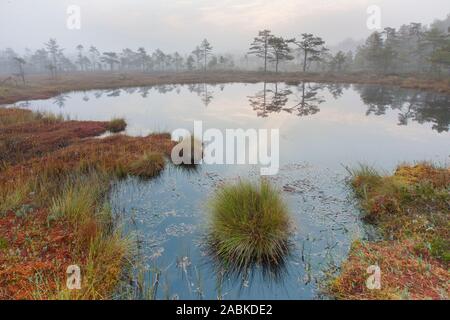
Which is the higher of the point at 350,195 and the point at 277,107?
the point at 277,107

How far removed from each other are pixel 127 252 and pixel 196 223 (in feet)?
7.33

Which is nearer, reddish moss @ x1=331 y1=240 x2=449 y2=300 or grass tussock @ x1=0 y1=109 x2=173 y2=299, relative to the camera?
reddish moss @ x1=331 y1=240 x2=449 y2=300

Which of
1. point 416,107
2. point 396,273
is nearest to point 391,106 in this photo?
point 416,107

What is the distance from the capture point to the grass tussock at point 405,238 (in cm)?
538

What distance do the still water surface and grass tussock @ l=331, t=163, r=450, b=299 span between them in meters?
0.49

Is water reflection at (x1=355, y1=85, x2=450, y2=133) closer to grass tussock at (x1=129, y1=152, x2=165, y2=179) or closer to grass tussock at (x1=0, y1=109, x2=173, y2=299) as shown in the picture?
grass tussock at (x1=129, y1=152, x2=165, y2=179)

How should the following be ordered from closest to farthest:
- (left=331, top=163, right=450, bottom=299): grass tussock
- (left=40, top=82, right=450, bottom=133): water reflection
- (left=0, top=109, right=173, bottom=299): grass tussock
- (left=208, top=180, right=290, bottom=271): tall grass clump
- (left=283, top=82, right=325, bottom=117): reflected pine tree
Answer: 1. (left=331, top=163, right=450, bottom=299): grass tussock
2. (left=0, top=109, right=173, bottom=299): grass tussock
3. (left=208, top=180, right=290, bottom=271): tall grass clump
4. (left=40, top=82, right=450, bottom=133): water reflection
5. (left=283, top=82, right=325, bottom=117): reflected pine tree

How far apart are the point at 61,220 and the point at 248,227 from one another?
4592 mm

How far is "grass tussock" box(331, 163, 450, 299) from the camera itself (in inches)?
212

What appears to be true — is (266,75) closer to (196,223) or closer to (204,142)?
(204,142)

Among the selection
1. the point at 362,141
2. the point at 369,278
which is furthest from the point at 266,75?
the point at 369,278

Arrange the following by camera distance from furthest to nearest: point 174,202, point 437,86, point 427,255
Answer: point 437,86, point 174,202, point 427,255

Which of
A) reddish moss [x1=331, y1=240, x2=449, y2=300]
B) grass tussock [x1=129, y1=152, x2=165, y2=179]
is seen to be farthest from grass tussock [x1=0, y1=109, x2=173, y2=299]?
reddish moss [x1=331, y1=240, x2=449, y2=300]

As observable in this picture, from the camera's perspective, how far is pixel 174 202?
9961 mm
